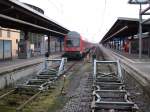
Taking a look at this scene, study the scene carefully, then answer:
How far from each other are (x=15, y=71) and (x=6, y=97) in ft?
19.9

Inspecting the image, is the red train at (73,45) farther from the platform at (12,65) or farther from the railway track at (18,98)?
the railway track at (18,98)

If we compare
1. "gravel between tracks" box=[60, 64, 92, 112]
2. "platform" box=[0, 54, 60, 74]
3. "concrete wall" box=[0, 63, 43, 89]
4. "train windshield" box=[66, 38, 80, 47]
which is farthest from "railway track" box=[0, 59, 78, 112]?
"train windshield" box=[66, 38, 80, 47]

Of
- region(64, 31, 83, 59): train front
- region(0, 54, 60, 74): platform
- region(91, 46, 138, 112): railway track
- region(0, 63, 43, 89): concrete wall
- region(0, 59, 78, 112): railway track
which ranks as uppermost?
region(64, 31, 83, 59): train front

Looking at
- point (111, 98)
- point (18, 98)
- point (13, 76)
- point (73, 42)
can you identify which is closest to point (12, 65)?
point (13, 76)

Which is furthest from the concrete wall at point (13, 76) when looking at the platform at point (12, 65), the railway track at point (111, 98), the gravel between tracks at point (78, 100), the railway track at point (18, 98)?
the railway track at point (111, 98)

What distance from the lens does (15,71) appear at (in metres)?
20.9

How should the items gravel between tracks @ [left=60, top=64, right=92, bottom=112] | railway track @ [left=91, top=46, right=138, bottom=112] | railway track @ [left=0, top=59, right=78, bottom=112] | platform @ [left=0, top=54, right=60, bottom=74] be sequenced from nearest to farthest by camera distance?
railway track @ [left=91, top=46, right=138, bottom=112]
gravel between tracks @ [left=60, top=64, right=92, bottom=112]
railway track @ [left=0, top=59, right=78, bottom=112]
platform @ [left=0, top=54, right=60, bottom=74]

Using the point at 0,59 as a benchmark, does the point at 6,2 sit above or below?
above

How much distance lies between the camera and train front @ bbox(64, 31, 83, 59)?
42.4 meters

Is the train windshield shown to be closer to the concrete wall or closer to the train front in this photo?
the train front

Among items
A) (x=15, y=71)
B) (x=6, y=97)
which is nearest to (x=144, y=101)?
(x=6, y=97)

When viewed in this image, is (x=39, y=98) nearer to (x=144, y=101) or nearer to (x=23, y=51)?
(x=144, y=101)

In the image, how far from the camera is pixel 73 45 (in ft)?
139

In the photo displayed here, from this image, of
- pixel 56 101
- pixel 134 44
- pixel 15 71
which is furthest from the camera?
pixel 134 44
